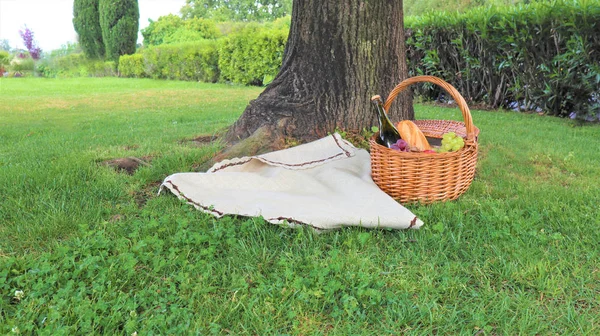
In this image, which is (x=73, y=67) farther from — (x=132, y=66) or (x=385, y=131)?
(x=385, y=131)

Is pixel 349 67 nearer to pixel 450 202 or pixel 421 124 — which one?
pixel 421 124

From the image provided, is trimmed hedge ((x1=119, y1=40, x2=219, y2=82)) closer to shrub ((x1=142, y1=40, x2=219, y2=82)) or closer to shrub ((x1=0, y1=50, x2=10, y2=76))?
shrub ((x1=142, y1=40, x2=219, y2=82))

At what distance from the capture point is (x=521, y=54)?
632 cm

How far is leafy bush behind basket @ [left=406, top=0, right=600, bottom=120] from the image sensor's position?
558 cm

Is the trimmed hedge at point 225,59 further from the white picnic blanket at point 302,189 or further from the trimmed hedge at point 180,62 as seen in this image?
the white picnic blanket at point 302,189

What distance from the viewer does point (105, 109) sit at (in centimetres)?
876

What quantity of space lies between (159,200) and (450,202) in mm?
1760

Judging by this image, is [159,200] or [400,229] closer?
[400,229]

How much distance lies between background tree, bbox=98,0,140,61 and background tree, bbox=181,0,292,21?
19.0 meters

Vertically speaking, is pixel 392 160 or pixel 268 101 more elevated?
pixel 268 101

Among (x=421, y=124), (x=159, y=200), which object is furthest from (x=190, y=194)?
(x=421, y=124)

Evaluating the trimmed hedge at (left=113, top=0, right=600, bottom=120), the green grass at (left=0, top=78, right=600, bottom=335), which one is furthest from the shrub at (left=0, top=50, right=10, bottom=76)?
the green grass at (left=0, top=78, right=600, bottom=335)

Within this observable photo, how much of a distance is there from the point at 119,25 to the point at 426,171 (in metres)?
25.1

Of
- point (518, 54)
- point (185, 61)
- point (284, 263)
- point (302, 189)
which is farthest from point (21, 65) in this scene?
point (284, 263)
